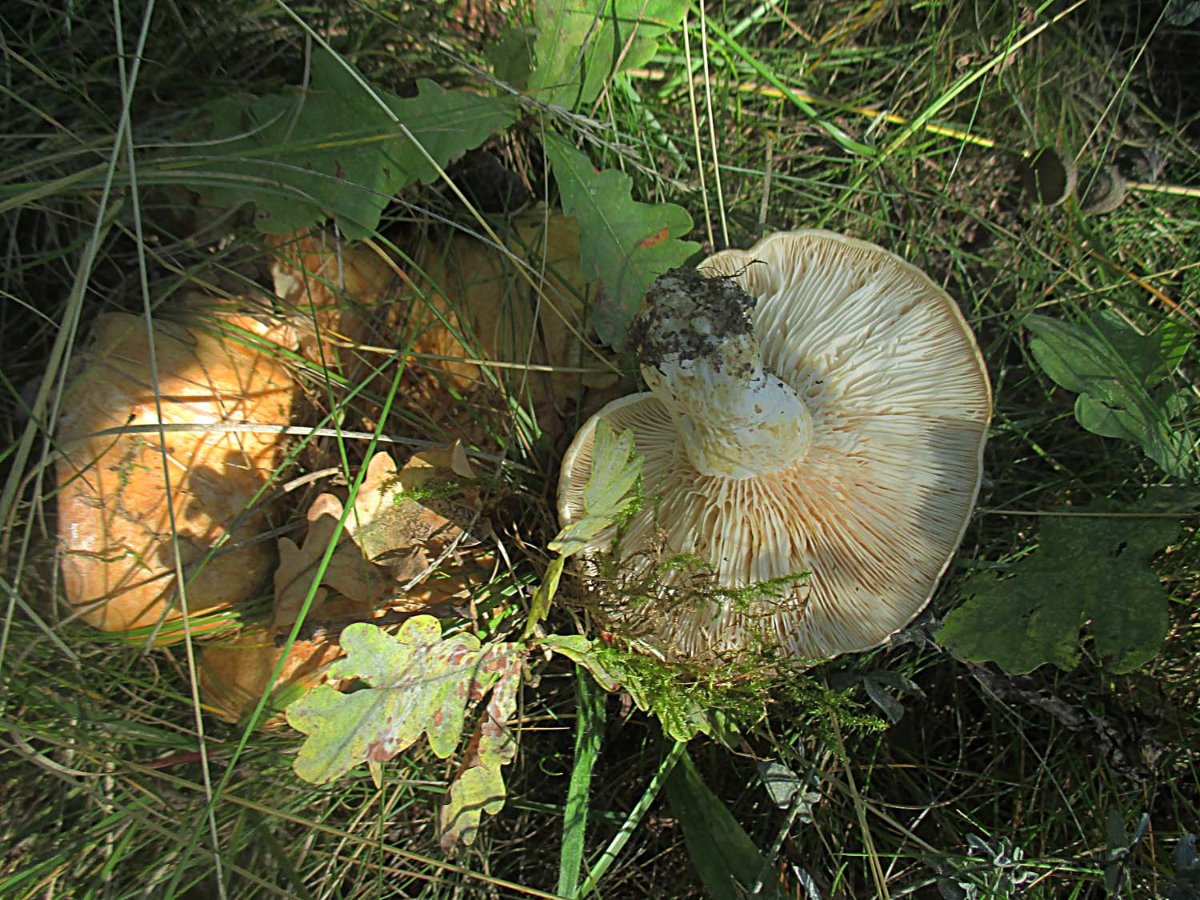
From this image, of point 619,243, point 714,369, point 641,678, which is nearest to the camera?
point 714,369

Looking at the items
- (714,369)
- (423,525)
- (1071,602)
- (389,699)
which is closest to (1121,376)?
(1071,602)

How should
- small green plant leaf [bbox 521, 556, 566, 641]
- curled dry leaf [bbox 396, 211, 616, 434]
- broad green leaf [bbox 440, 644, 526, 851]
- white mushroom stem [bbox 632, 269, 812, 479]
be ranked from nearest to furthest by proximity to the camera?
white mushroom stem [bbox 632, 269, 812, 479] → small green plant leaf [bbox 521, 556, 566, 641] → broad green leaf [bbox 440, 644, 526, 851] → curled dry leaf [bbox 396, 211, 616, 434]

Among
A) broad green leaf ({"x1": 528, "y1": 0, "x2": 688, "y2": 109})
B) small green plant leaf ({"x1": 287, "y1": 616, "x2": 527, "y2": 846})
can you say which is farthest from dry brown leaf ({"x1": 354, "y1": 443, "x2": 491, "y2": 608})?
broad green leaf ({"x1": 528, "y1": 0, "x2": 688, "y2": 109})

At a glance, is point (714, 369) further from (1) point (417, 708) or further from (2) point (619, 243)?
(1) point (417, 708)

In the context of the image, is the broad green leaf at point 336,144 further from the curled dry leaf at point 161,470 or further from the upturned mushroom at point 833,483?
the upturned mushroom at point 833,483

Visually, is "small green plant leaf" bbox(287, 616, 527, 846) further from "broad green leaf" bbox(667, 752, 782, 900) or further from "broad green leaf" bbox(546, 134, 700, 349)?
"broad green leaf" bbox(546, 134, 700, 349)

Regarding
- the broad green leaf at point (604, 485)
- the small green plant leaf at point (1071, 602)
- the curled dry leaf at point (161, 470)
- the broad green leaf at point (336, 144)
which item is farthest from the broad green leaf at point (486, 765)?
the broad green leaf at point (336, 144)
